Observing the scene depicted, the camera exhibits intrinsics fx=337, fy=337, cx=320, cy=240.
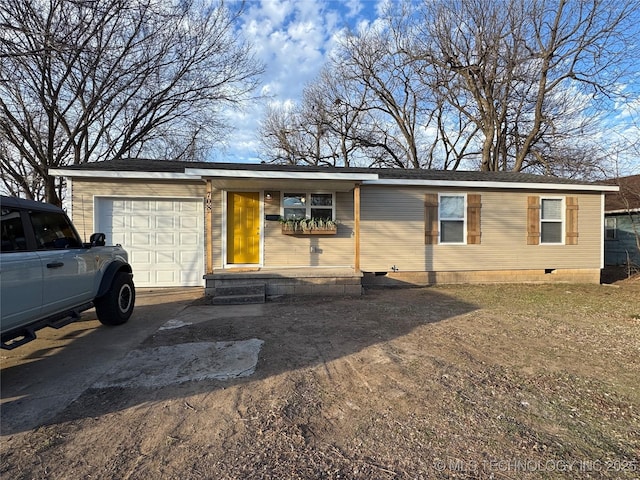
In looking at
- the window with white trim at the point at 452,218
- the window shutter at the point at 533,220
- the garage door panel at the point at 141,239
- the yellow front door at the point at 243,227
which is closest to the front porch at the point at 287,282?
the yellow front door at the point at 243,227

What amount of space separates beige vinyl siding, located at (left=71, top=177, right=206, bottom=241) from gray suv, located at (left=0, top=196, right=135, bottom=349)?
10.6 ft

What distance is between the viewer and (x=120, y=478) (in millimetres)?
1896

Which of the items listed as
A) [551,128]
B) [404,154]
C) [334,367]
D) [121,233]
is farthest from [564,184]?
[404,154]

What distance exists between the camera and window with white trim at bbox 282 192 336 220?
836 centimetres

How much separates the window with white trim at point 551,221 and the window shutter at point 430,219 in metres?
3.11

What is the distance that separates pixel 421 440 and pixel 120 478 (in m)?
1.82

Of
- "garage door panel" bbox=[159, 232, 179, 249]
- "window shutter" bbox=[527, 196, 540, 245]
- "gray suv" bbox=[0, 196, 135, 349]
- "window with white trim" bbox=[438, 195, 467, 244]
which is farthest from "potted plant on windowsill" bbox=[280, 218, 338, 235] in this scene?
"window shutter" bbox=[527, 196, 540, 245]

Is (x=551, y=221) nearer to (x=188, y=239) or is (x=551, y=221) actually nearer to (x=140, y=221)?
→ (x=188, y=239)

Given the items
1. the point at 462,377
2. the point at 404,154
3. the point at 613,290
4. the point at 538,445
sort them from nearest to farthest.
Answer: the point at 538,445 → the point at 462,377 → the point at 613,290 → the point at 404,154

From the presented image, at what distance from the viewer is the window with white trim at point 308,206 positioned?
8359 mm

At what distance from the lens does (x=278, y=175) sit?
699 cm

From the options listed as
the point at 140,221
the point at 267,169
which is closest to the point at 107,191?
the point at 140,221

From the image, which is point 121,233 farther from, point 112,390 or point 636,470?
point 636,470

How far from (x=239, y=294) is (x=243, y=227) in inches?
80.5
